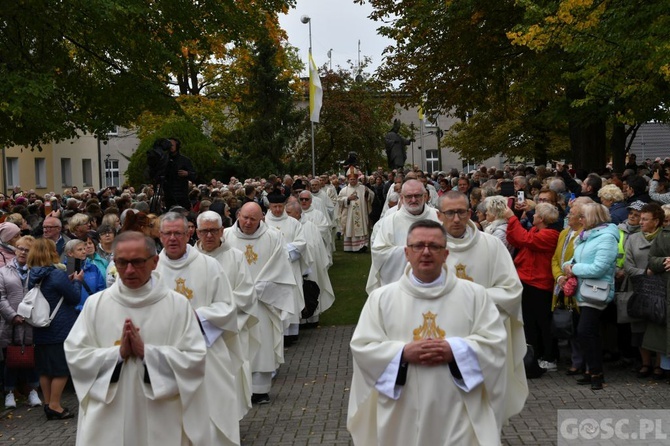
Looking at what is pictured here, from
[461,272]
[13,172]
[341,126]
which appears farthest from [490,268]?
[13,172]

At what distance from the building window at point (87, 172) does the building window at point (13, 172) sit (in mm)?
8601

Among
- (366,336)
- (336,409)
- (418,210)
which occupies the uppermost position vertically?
(418,210)

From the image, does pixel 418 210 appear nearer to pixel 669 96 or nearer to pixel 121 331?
pixel 121 331

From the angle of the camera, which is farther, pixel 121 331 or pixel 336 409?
pixel 336 409

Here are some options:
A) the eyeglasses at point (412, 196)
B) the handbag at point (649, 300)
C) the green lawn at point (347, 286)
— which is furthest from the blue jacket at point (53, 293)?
the green lawn at point (347, 286)

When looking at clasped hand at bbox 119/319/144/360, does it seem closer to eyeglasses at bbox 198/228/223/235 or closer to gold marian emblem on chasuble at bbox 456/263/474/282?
gold marian emblem on chasuble at bbox 456/263/474/282

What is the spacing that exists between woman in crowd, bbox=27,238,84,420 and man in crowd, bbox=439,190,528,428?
14.6 feet

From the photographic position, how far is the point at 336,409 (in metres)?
9.95

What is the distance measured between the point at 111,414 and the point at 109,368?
303 millimetres

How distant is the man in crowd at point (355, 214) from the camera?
84.3 ft

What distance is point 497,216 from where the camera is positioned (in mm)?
11344

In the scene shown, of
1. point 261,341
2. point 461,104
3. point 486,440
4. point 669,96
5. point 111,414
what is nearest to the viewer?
point 486,440

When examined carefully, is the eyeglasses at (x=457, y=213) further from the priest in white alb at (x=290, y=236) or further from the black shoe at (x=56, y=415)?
the priest in white alb at (x=290, y=236)

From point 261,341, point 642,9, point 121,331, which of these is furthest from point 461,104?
point 121,331
